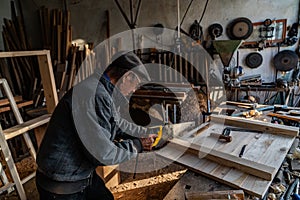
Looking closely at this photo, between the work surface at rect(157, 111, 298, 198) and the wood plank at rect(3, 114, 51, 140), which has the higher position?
the wood plank at rect(3, 114, 51, 140)

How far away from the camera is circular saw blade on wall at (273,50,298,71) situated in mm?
3412

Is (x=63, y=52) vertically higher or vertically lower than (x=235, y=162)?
higher

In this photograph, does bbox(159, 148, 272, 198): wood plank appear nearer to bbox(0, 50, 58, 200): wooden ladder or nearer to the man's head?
the man's head

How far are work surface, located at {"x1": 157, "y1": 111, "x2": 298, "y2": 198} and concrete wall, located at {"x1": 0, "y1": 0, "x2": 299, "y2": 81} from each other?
2.52 m

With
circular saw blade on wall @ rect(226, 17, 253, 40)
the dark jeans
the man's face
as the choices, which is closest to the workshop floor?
the dark jeans

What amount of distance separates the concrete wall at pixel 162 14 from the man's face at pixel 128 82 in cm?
309

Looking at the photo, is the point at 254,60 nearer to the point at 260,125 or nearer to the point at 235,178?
the point at 260,125

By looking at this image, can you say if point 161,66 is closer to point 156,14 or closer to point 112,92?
point 156,14

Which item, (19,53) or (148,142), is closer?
(148,142)

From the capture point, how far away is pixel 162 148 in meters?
1.50

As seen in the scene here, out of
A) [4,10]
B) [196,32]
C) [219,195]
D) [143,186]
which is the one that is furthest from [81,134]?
[4,10]

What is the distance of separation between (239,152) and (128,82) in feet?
2.49

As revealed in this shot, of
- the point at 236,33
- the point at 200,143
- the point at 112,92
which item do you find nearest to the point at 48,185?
the point at 112,92

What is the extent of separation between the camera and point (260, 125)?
1.63 meters
